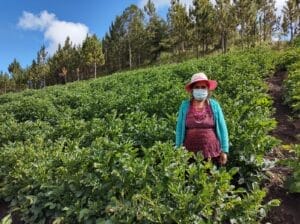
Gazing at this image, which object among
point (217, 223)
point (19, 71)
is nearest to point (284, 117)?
point (217, 223)

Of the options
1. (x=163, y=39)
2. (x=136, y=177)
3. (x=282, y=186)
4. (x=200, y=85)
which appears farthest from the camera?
(x=163, y=39)

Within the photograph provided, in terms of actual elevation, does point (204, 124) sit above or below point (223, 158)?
above

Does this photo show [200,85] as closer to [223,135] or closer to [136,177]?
[223,135]

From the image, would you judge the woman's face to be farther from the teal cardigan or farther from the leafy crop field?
the leafy crop field

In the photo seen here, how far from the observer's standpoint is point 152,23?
5694 centimetres

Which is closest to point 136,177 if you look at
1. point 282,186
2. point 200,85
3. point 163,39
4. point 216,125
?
point 216,125

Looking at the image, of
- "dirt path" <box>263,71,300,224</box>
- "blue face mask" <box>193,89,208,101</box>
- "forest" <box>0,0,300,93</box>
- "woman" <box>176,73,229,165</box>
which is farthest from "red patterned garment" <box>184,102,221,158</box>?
"forest" <box>0,0,300,93</box>

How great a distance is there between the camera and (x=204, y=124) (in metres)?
5.03

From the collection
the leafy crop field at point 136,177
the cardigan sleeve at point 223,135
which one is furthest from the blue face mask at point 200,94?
the leafy crop field at point 136,177

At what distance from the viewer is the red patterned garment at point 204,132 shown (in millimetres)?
5027

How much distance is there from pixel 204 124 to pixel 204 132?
0.32ft

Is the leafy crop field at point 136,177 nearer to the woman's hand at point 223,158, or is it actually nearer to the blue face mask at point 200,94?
the woman's hand at point 223,158

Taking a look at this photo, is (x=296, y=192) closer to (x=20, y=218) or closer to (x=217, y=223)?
(x=217, y=223)

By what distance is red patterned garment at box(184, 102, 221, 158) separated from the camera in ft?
16.5
